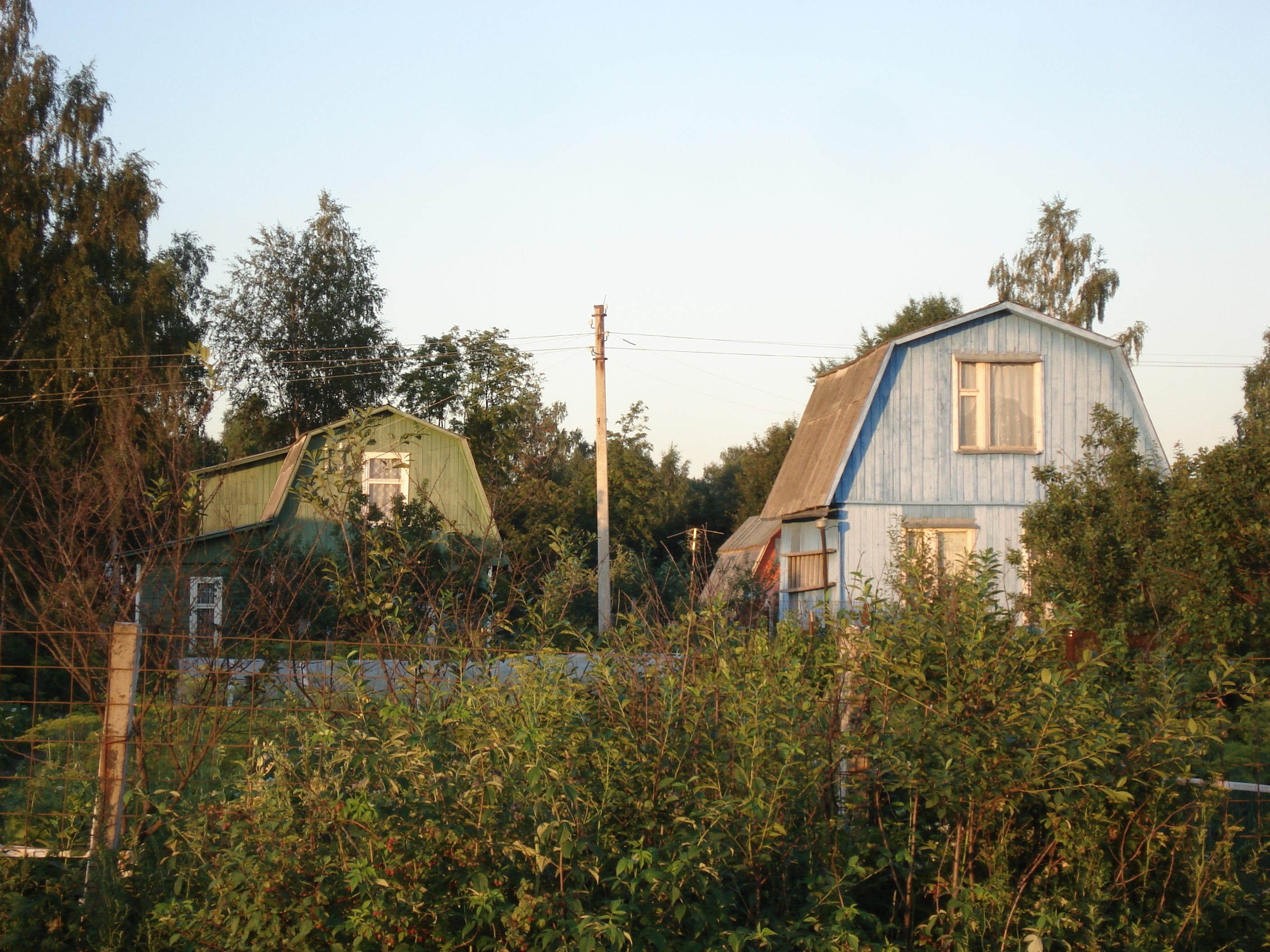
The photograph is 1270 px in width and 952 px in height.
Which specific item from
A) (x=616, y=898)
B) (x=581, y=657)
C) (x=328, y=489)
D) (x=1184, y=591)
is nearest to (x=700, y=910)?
(x=616, y=898)

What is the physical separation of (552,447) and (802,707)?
4.02 metres

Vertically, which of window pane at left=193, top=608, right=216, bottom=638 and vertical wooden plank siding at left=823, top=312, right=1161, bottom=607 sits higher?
vertical wooden plank siding at left=823, top=312, right=1161, bottom=607

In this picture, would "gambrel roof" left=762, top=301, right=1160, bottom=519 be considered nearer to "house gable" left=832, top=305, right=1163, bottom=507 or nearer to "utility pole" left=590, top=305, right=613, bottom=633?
"house gable" left=832, top=305, right=1163, bottom=507

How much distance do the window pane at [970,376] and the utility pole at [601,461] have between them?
6.22 meters

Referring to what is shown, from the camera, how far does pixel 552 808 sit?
3.20 m

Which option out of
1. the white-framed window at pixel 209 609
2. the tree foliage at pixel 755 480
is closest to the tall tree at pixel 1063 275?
the tree foliage at pixel 755 480

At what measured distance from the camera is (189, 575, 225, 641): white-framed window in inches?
208

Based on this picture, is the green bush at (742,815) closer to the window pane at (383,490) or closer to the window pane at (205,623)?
the window pane at (205,623)

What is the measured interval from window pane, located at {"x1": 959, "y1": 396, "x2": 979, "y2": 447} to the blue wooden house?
0.01 metres

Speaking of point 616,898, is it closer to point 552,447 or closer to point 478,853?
point 478,853

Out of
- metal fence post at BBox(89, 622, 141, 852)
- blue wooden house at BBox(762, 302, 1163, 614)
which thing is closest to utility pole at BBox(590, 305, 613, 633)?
blue wooden house at BBox(762, 302, 1163, 614)

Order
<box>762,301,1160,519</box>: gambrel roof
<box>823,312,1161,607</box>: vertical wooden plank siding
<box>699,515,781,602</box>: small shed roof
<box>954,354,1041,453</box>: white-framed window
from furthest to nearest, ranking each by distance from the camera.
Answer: <box>699,515,781,602</box>: small shed roof
<box>954,354,1041,453</box>: white-framed window
<box>823,312,1161,607</box>: vertical wooden plank siding
<box>762,301,1160,519</box>: gambrel roof

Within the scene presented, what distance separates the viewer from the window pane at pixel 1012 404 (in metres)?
14.6

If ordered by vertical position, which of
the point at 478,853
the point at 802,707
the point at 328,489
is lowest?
the point at 478,853
